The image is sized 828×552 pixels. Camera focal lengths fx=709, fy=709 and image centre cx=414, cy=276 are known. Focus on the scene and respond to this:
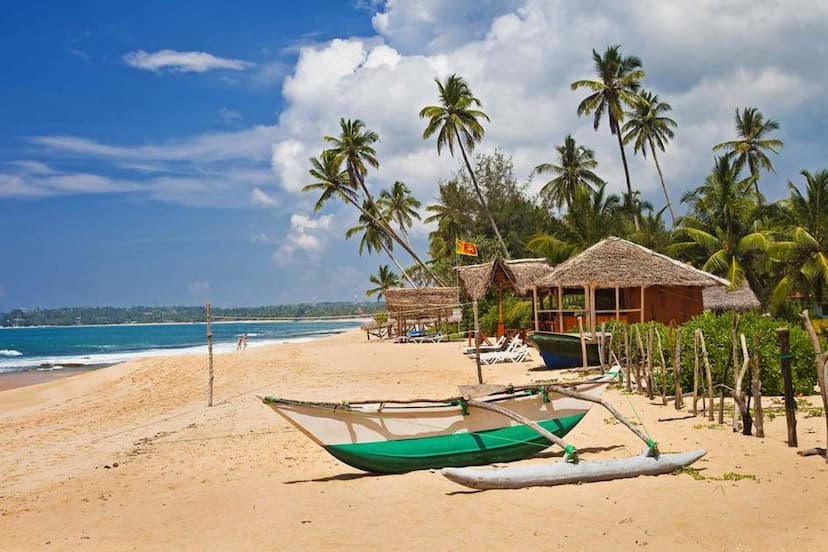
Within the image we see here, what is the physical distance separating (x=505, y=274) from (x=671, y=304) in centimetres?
555

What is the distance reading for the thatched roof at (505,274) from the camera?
24281 millimetres

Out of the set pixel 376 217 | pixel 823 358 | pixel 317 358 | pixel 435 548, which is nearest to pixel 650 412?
pixel 823 358

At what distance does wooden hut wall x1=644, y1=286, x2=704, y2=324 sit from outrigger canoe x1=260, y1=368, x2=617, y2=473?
49.0 ft

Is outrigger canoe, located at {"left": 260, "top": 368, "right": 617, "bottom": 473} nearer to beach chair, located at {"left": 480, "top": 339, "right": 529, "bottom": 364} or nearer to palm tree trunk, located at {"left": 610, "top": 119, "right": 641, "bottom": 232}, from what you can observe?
beach chair, located at {"left": 480, "top": 339, "right": 529, "bottom": 364}

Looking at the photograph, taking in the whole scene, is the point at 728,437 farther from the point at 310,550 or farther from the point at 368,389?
the point at 368,389

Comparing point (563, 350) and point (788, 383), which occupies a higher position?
point (788, 383)

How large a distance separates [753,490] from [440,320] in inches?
1026

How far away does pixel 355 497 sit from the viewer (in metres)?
6.82

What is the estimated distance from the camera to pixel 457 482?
21.9 feet

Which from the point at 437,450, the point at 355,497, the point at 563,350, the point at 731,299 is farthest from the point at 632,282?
the point at 355,497

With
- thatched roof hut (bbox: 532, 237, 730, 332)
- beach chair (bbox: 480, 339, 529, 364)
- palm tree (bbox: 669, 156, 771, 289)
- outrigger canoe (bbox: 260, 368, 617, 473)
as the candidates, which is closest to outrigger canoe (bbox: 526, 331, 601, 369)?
thatched roof hut (bbox: 532, 237, 730, 332)

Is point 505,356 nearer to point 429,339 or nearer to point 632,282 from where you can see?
point 632,282

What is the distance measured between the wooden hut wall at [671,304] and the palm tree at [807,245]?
331 cm

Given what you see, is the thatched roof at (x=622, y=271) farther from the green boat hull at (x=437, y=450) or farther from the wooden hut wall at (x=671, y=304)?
the green boat hull at (x=437, y=450)
